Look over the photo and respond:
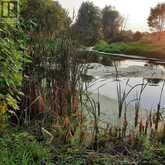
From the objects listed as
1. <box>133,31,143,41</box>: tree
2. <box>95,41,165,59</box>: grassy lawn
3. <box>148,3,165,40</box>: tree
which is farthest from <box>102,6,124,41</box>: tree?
<box>95,41,165,59</box>: grassy lawn

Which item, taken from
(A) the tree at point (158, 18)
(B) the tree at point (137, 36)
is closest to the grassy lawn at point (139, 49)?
(A) the tree at point (158, 18)

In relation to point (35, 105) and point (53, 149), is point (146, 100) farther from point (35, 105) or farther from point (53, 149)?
point (53, 149)

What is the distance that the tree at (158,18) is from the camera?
35.3 m

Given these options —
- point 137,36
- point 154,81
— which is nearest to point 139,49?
point 137,36

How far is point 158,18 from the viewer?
35844 millimetres

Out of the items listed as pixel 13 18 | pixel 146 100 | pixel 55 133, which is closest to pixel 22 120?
pixel 55 133

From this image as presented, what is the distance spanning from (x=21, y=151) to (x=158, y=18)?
35.2 metres

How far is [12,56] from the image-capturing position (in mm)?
2584

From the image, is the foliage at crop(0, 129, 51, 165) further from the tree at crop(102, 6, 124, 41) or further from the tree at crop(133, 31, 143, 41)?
the tree at crop(133, 31, 143, 41)

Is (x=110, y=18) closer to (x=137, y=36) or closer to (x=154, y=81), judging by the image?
(x=137, y=36)

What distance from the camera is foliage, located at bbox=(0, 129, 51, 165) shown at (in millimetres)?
2172

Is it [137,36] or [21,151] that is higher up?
[137,36]

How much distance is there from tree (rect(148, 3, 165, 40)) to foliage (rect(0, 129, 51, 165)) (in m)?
34.0

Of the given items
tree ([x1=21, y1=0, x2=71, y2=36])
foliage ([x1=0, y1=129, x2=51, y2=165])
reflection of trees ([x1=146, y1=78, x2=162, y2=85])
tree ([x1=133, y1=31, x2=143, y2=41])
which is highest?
tree ([x1=133, y1=31, x2=143, y2=41])
